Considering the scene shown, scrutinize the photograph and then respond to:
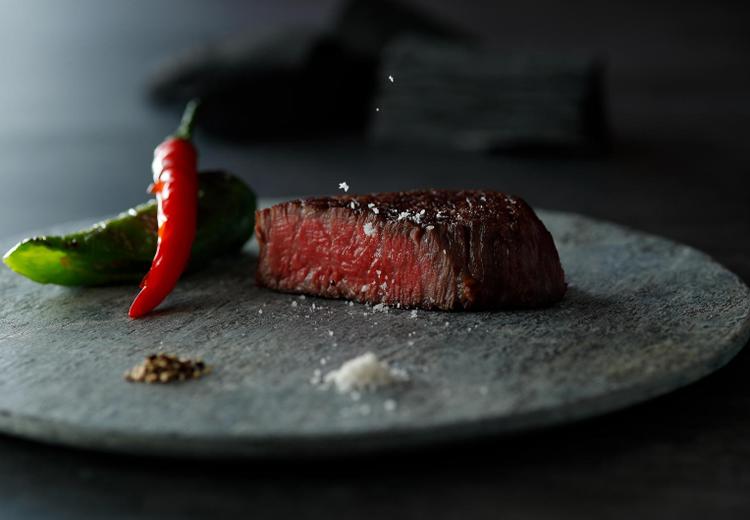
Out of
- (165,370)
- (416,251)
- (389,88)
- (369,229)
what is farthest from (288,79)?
(165,370)

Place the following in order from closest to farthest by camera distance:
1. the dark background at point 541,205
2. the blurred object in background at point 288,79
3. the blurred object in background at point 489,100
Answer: the dark background at point 541,205 → the blurred object in background at point 489,100 → the blurred object in background at point 288,79

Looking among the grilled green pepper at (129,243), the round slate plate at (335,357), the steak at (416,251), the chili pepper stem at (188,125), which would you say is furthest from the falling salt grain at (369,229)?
the chili pepper stem at (188,125)

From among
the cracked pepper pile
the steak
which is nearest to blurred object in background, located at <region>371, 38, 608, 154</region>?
A: the steak

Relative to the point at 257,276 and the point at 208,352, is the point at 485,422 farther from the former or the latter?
the point at 257,276

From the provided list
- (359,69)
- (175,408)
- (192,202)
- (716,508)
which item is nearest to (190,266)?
(192,202)

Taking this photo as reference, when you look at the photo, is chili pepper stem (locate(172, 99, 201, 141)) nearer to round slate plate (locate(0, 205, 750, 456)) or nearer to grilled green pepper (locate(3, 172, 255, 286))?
grilled green pepper (locate(3, 172, 255, 286))

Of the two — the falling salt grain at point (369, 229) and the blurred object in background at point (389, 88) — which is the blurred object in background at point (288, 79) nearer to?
the blurred object in background at point (389, 88)

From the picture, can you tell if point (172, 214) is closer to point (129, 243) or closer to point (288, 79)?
point (129, 243)
